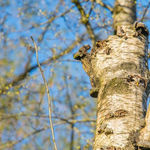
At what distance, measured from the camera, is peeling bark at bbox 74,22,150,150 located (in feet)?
6.26

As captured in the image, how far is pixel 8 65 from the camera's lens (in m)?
8.49

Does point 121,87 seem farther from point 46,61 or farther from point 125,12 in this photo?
point 46,61

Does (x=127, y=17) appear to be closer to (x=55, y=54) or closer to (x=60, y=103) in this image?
(x=55, y=54)

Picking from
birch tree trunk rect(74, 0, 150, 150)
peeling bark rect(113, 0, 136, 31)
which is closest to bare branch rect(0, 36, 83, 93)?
peeling bark rect(113, 0, 136, 31)

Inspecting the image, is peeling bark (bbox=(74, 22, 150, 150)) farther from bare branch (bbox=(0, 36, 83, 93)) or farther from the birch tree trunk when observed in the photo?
bare branch (bbox=(0, 36, 83, 93))

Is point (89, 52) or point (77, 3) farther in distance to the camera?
point (77, 3)

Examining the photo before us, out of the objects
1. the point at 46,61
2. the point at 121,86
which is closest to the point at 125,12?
the point at 121,86

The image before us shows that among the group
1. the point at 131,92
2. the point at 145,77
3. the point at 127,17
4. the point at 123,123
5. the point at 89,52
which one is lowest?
the point at 123,123

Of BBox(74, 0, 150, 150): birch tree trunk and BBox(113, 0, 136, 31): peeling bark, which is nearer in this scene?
BBox(74, 0, 150, 150): birch tree trunk

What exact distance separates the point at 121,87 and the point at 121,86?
0.04ft

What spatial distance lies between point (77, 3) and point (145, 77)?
10.8ft

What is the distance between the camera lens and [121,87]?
2215mm

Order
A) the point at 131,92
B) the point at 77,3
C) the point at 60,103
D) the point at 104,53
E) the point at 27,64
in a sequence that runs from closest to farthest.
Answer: the point at 131,92, the point at 104,53, the point at 77,3, the point at 60,103, the point at 27,64

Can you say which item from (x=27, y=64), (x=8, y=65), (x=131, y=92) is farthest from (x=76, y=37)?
(x=131, y=92)
